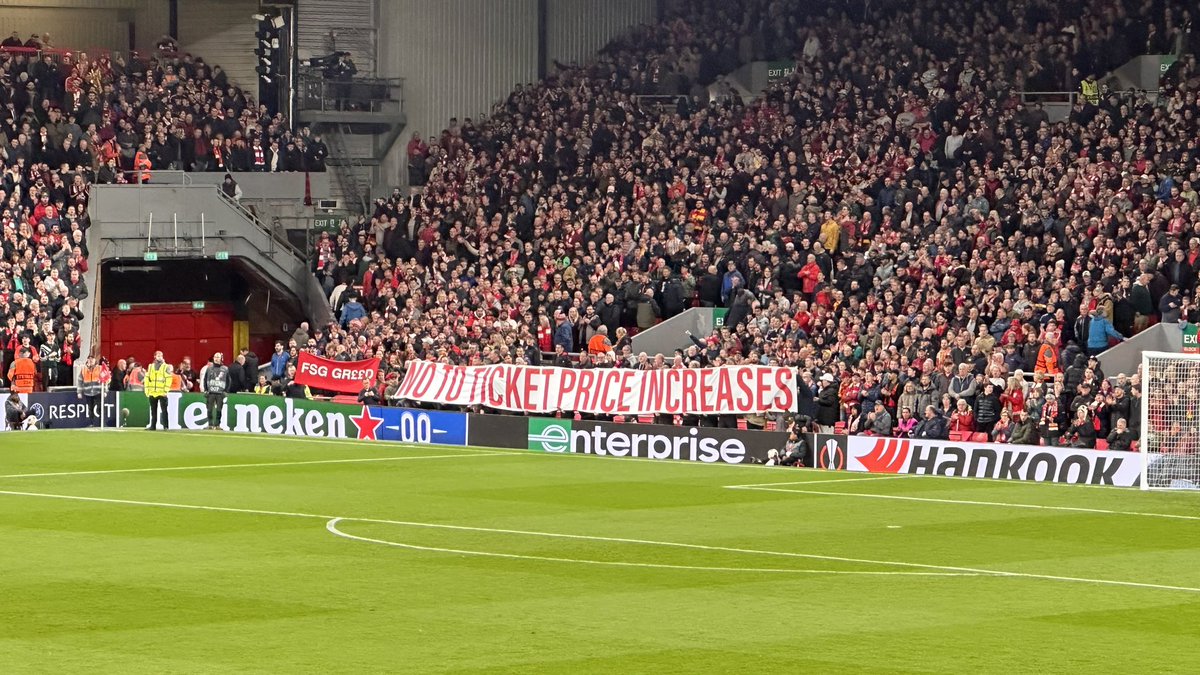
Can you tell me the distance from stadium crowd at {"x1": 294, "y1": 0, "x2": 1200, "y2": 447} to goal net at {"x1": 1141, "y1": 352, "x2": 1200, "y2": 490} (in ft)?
3.85

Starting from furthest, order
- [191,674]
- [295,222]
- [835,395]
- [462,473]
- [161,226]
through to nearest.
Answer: [295,222] → [161,226] → [835,395] → [462,473] → [191,674]

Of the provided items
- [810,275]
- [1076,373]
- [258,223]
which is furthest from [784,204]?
[258,223]

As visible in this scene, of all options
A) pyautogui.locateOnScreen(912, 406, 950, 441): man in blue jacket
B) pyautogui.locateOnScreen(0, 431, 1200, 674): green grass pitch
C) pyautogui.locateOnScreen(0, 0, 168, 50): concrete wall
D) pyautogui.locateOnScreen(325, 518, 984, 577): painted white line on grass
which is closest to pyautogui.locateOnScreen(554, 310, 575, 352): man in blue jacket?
pyautogui.locateOnScreen(0, 431, 1200, 674): green grass pitch

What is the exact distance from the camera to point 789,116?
46.4 m

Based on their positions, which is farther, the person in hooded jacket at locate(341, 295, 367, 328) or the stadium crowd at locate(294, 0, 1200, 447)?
A: the person in hooded jacket at locate(341, 295, 367, 328)

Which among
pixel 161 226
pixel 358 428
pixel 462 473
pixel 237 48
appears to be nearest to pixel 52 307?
pixel 161 226

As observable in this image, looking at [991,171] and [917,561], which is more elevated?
[991,171]

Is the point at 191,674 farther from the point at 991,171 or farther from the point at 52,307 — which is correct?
the point at 52,307

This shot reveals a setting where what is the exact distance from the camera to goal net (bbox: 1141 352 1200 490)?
2964 centimetres

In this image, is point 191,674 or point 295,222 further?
point 295,222

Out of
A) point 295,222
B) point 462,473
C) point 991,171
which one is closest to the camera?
point 462,473

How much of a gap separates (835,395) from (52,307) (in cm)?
1850

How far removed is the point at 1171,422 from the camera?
29734 millimetres

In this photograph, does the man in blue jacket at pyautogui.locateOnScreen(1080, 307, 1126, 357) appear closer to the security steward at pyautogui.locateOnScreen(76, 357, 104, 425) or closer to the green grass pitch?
the green grass pitch
